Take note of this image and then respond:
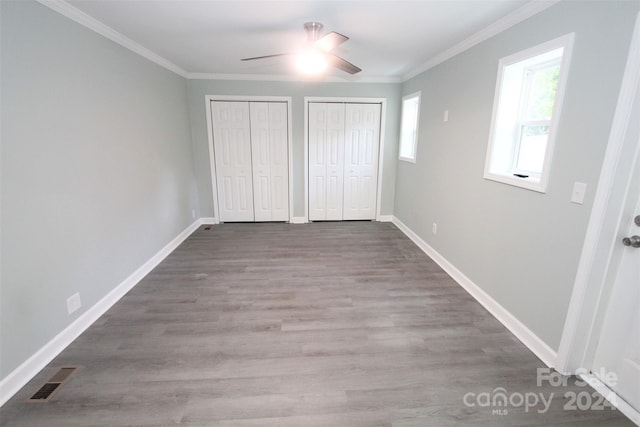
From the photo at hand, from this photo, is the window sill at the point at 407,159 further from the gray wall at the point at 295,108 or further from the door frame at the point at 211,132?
the door frame at the point at 211,132

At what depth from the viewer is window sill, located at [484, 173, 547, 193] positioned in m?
2.03

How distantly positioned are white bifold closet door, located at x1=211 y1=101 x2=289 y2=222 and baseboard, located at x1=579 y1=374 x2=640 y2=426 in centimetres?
421

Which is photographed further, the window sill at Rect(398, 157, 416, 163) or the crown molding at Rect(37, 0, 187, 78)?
the window sill at Rect(398, 157, 416, 163)

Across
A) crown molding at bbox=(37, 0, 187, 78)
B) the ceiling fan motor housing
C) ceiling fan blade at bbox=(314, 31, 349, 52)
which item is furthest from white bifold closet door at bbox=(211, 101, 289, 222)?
ceiling fan blade at bbox=(314, 31, 349, 52)

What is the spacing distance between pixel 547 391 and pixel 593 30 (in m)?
2.14

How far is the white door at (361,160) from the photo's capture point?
4.88m

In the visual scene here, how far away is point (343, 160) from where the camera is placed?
5.02 meters

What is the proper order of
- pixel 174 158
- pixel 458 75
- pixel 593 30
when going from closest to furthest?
pixel 593 30
pixel 458 75
pixel 174 158

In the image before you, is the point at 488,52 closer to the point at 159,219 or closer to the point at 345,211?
the point at 345,211

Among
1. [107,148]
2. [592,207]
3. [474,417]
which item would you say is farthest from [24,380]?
[592,207]

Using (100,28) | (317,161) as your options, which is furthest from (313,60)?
(317,161)

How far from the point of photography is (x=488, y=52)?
2574 millimetres

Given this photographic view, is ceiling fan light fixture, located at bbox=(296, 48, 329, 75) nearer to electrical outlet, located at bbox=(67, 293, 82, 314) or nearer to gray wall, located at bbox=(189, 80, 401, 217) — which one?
gray wall, located at bbox=(189, 80, 401, 217)

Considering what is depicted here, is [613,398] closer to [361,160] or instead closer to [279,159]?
[361,160]
